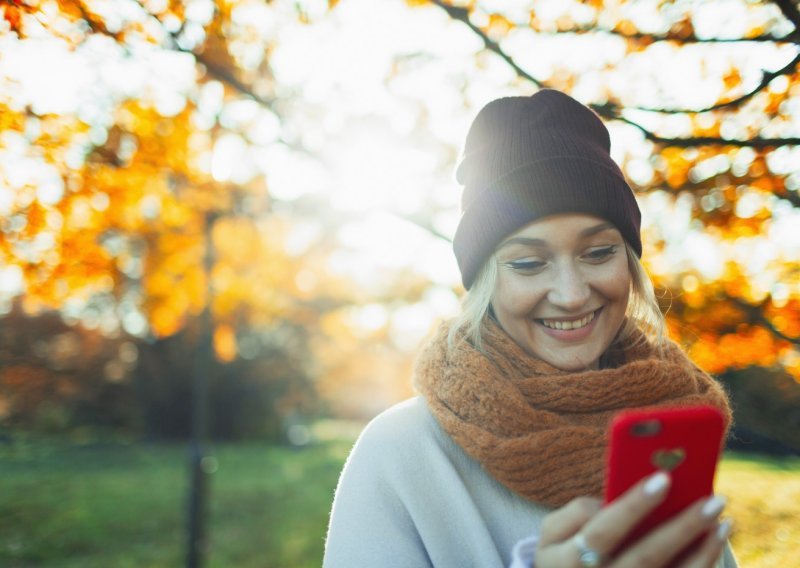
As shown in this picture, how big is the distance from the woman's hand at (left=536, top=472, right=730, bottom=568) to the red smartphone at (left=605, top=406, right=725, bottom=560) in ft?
0.05

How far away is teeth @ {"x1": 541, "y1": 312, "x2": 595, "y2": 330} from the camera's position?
67.9 inches

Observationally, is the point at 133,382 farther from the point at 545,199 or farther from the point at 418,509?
the point at 545,199

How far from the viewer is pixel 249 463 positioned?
14.6m

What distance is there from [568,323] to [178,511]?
9.32 metres

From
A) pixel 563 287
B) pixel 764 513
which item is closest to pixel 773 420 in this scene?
pixel 764 513

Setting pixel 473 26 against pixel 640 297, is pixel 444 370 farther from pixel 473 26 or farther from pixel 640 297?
pixel 473 26

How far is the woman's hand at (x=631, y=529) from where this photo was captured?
37.7 inches

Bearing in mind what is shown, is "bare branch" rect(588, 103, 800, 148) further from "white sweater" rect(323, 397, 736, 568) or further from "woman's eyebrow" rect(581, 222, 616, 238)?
"white sweater" rect(323, 397, 736, 568)

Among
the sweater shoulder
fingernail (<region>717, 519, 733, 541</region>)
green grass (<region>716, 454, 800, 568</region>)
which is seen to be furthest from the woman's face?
green grass (<region>716, 454, 800, 568</region>)

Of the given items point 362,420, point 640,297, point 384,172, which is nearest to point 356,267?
point 384,172

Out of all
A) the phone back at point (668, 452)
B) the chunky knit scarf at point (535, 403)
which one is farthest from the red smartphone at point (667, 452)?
the chunky knit scarf at point (535, 403)

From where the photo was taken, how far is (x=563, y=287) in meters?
1.66

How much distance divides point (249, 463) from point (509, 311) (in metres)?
14.0

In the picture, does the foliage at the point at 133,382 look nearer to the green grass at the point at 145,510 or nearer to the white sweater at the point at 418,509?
the green grass at the point at 145,510
